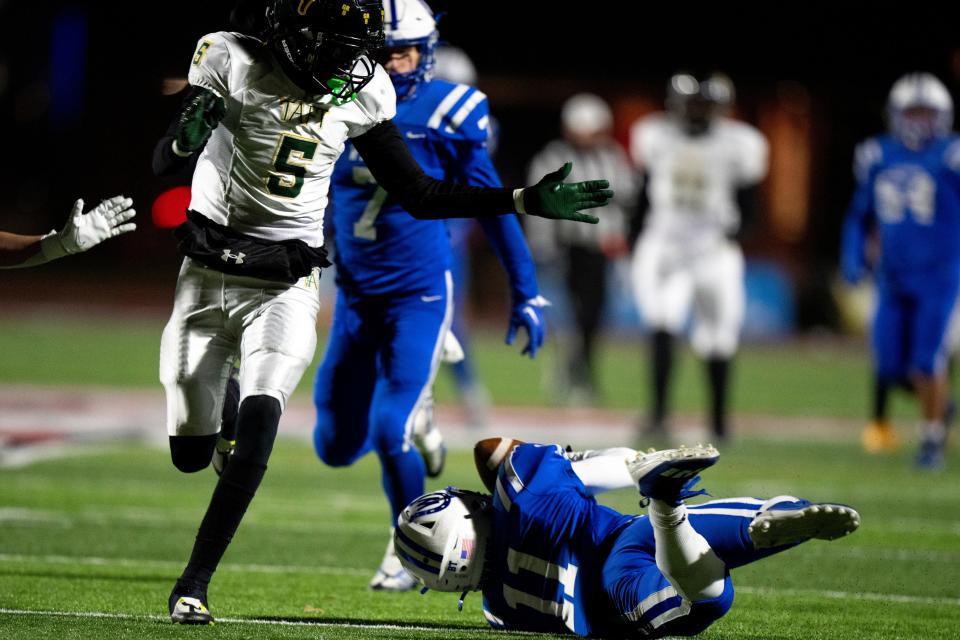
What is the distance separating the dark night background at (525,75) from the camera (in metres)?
20.9

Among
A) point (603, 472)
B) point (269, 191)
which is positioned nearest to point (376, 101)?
point (269, 191)

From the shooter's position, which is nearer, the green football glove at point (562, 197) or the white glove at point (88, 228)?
the green football glove at point (562, 197)

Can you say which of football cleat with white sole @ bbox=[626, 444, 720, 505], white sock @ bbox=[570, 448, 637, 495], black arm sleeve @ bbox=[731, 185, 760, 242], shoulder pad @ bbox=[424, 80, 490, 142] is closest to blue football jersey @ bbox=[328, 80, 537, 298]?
shoulder pad @ bbox=[424, 80, 490, 142]

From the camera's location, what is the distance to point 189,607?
393 centimetres

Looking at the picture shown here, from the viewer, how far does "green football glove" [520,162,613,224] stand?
400cm

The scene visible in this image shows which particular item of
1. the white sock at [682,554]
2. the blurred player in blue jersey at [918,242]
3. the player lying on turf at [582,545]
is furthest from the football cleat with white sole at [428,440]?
the blurred player in blue jersey at [918,242]

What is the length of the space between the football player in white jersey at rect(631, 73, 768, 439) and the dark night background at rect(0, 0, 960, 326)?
29.7 ft

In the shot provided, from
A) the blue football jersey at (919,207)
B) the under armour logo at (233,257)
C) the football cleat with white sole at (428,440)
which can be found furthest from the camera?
the blue football jersey at (919,207)

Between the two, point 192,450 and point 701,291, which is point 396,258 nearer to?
point 192,450

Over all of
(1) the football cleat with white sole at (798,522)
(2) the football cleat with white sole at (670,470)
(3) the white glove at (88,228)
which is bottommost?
(1) the football cleat with white sole at (798,522)

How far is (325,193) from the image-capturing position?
4.41 meters

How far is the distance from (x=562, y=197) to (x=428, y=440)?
1675 mm

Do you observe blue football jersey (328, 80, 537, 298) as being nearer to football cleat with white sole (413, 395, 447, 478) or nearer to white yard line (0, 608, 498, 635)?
football cleat with white sole (413, 395, 447, 478)

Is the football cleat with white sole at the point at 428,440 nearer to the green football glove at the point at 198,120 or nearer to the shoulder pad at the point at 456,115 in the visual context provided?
the shoulder pad at the point at 456,115
